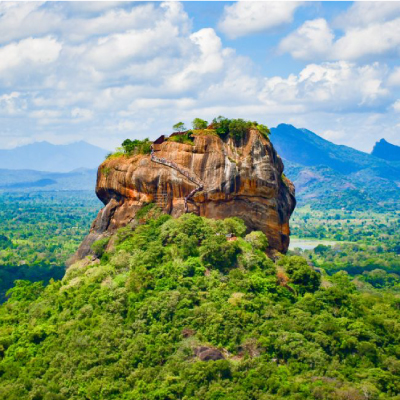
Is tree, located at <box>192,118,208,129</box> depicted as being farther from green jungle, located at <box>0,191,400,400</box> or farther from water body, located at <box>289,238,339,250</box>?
water body, located at <box>289,238,339,250</box>

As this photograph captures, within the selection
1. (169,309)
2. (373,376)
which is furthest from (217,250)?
(373,376)

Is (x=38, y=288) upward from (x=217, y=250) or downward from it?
downward

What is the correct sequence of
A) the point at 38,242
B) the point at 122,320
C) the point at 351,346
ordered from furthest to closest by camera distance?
1. the point at 38,242
2. the point at 122,320
3. the point at 351,346

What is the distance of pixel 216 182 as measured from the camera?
38.8m

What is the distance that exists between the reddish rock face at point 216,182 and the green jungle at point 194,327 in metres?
1.29

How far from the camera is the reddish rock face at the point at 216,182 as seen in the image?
3866 cm

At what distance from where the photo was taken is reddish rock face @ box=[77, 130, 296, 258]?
38656 mm

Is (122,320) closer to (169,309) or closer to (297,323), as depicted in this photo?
(169,309)

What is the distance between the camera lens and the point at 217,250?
115 ft

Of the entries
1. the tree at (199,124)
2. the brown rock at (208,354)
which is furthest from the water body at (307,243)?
the brown rock at (208,354)

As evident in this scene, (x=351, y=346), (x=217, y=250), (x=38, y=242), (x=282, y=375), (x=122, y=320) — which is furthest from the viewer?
(x=38, y=242)

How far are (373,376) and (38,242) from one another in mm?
98151

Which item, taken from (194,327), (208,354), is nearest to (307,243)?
(194,327)

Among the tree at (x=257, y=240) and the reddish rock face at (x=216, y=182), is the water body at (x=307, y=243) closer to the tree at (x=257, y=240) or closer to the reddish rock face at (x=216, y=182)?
the reddish rock face at (x=216, y=182)
